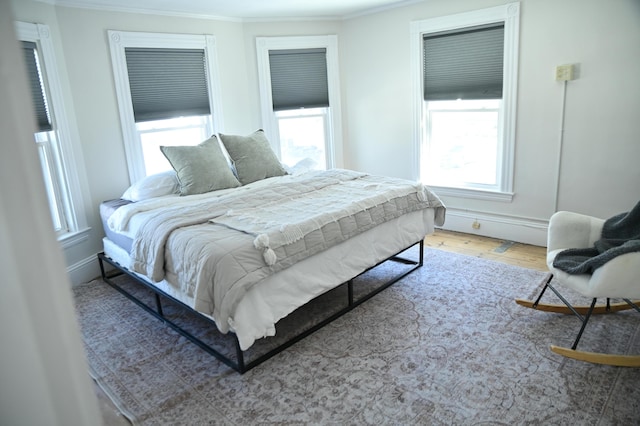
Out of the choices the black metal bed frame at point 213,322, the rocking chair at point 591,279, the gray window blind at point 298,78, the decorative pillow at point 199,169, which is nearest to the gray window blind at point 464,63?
the gray window blind at point 298,78

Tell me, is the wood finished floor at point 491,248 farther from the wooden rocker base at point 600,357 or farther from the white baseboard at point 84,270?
the white baseboard at point 84,270

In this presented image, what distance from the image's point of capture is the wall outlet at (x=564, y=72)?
3.60 metres

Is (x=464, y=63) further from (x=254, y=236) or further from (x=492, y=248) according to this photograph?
(x=254, y=236)

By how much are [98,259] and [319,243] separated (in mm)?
2199

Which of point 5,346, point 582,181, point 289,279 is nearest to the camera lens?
point 5,346

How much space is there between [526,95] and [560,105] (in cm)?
30

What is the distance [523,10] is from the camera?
3.77 m

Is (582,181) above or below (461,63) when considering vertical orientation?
below

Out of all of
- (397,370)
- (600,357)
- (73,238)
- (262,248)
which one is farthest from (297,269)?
(73,238)

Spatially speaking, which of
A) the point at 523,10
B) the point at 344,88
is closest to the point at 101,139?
the point at 344,88

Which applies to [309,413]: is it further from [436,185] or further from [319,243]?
[436,185]

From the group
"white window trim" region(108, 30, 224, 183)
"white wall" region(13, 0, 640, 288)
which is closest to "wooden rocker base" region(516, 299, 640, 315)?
"white wall" region(13, 0, 640, 288)

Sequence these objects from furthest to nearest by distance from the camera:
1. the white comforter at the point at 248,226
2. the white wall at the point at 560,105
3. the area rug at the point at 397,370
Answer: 1. the white wall at the point at 560,105
2. the white comforter at the point at 248,226
3. the area rug at the point at 397,370

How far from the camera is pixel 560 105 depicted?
3734mm
